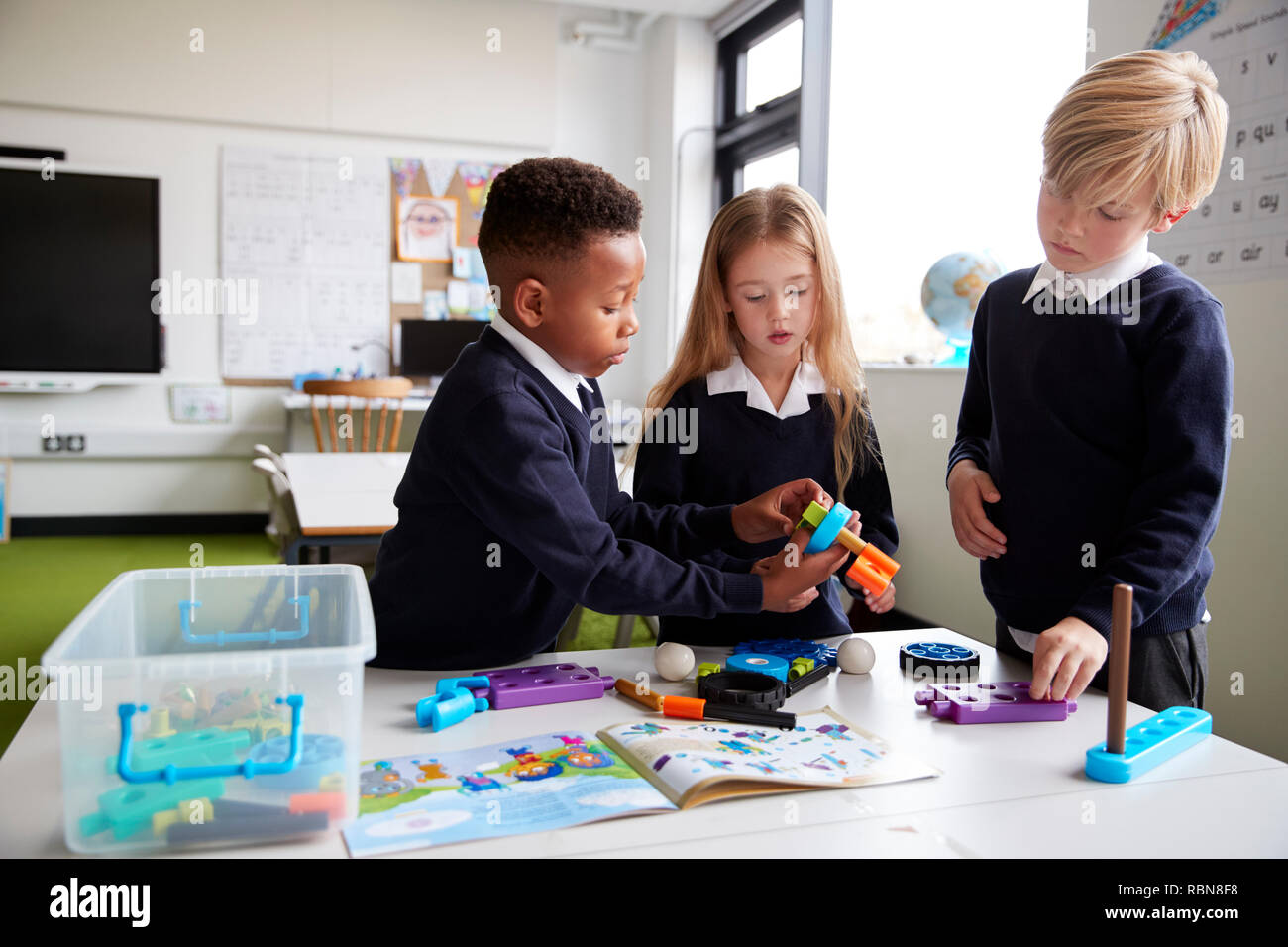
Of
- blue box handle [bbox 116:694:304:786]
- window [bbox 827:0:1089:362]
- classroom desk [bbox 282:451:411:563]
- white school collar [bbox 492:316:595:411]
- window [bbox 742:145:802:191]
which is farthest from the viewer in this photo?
window [bbox 742:145:802:191]

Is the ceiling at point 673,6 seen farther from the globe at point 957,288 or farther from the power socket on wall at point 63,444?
the power socket on wall at point 63,444

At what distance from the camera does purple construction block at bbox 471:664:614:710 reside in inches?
40.8

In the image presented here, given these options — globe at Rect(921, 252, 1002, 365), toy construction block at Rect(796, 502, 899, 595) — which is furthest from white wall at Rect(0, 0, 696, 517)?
toy construction block at Rect(796, 502, 899, 595)

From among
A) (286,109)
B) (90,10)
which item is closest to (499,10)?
(286,109)

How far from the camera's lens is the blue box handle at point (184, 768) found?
686 mm

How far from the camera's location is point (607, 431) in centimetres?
135

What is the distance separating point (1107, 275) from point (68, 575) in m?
4.48

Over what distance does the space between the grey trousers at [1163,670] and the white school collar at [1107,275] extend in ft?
1.37

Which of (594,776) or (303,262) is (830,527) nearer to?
(594,776)

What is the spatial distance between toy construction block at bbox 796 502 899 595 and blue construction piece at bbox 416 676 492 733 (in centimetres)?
40

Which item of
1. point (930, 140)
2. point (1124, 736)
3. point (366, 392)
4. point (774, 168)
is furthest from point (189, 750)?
point (774, 168)

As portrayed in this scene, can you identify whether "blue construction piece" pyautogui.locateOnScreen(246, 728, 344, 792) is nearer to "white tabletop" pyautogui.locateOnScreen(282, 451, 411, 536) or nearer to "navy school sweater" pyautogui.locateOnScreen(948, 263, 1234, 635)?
"navy school sweater" pyautogui.locateOnScreen(948, 263, 1234, 635)
